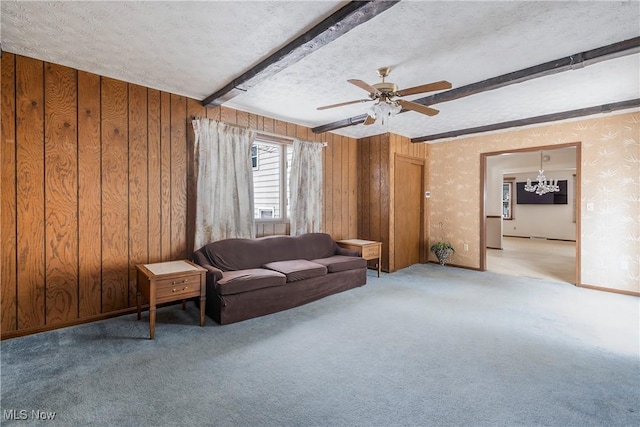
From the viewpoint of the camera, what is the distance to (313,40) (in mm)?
2256

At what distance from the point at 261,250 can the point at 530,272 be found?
16.0 ft

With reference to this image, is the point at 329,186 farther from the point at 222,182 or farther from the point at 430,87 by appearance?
the point at 430,87

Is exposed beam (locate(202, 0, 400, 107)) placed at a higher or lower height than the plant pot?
higher

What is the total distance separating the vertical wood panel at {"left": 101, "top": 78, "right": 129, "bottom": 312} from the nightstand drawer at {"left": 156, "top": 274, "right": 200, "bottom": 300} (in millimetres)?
829

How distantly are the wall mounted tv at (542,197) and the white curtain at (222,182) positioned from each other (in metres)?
10.5

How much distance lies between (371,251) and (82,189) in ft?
12.9

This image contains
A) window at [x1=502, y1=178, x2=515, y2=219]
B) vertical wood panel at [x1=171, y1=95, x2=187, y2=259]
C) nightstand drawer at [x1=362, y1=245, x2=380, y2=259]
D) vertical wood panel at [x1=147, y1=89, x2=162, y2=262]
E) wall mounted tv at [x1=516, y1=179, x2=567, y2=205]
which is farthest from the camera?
window at [x1=502, y1=178, x2=515, y2=219]

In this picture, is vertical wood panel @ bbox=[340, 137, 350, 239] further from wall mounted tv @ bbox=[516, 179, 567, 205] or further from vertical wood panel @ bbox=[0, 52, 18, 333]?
wall mounted tv @ bbox=[516, 179, 567, 205]

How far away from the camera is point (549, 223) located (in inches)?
401

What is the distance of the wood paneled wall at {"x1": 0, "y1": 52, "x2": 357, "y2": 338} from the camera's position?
2693mm

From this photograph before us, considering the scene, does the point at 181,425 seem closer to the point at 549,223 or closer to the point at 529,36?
the point at 529,36

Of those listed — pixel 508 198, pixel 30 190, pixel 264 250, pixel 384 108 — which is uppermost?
pixel 384 108

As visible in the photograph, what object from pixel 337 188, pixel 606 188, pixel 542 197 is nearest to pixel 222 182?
pixel 337 188

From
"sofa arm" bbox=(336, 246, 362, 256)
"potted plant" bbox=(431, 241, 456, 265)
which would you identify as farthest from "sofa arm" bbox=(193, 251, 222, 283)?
"potted plant" bbox=(431, 241, 456, 265)
